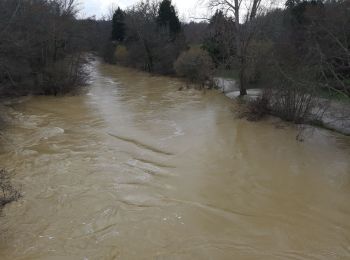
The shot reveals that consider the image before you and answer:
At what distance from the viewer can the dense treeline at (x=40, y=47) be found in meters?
22.7

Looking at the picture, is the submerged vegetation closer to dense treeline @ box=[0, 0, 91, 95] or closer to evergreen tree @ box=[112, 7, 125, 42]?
dense treeline @ box=[0, 0, 91, 95]

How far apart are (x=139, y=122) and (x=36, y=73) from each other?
12069 mm

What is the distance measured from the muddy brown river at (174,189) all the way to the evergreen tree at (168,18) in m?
25.8

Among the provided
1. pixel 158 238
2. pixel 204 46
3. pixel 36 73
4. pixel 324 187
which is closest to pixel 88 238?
pixel 158 238

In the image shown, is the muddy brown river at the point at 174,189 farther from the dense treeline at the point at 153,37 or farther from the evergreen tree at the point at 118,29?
the evergreen tree at the point at 118,29

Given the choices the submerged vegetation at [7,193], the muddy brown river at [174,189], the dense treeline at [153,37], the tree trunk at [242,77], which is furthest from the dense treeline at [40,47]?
the submerged vegetation at [7,193]

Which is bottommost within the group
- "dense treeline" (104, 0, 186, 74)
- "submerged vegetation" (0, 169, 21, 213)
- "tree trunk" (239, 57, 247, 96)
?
"submerged vegetation" (0, 169, 21, 213)

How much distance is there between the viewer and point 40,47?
2738 cm

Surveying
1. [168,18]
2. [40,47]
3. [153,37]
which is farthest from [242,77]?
[168,18]

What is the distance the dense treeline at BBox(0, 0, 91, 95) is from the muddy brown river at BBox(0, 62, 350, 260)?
238 inches

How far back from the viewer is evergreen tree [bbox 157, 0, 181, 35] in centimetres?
4294

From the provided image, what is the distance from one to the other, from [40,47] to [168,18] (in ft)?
62.9

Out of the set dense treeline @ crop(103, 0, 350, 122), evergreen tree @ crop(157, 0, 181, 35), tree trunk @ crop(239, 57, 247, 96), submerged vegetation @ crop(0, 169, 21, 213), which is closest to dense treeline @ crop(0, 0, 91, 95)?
dense treeline @ crop(103, 0, 350, 122)

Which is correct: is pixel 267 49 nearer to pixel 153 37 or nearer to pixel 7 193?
pixel 7 193
